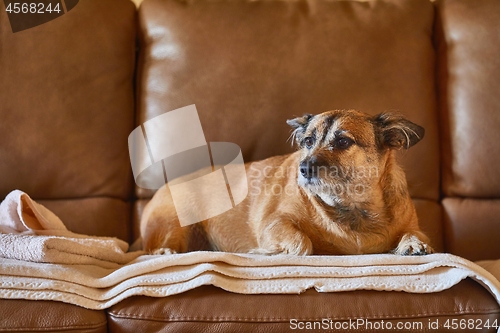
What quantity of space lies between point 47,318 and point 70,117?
0.95 metres

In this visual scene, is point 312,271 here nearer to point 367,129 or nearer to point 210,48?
point 367,129

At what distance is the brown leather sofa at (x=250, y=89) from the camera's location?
6.02 feet

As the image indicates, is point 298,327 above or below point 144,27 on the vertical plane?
below

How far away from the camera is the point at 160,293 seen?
117cm

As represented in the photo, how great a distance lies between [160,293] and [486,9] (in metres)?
1.68

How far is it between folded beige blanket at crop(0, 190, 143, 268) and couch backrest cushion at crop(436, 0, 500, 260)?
48.4 inches

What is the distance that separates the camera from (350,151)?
151 cm

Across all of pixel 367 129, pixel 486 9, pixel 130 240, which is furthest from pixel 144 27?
pixel 486 9

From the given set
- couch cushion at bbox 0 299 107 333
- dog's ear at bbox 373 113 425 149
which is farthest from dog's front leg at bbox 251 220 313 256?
couch cushion at bbox 0 299 107 333

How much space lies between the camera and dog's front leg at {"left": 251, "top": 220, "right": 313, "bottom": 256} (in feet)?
4.76

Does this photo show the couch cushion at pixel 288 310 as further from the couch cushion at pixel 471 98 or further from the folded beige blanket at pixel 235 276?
the couch cushion at pixel 471 98

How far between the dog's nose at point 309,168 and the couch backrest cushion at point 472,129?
2.38 ft

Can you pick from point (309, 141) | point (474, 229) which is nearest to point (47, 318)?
point (309, 141)
